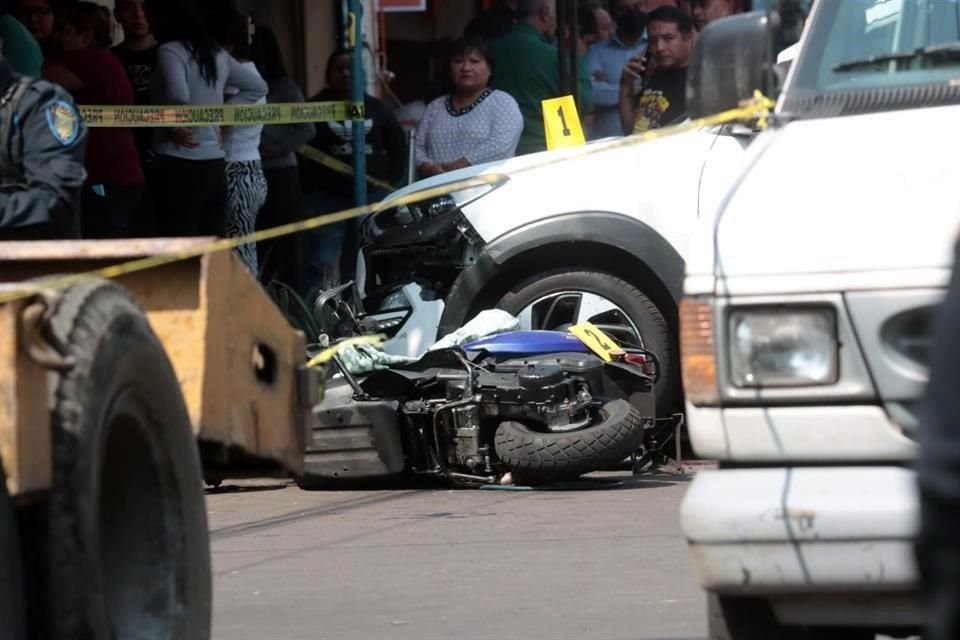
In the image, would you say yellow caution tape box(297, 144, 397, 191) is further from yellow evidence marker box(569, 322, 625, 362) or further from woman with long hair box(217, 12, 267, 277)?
yellow evidence marker box(569, 322, 625, 362)

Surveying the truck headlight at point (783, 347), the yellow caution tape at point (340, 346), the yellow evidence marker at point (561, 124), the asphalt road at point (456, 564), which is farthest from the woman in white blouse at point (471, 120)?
the truck headlight at point (783, 347)

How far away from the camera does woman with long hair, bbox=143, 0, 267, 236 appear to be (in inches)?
438

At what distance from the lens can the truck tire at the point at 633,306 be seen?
9758mm

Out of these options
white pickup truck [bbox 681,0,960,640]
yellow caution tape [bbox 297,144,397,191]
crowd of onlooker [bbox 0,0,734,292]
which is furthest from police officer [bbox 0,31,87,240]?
yellow caution tape [bbox 297,144,397,191]

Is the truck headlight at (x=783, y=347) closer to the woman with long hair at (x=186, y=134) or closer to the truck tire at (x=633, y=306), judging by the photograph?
the truck tire at (x=633, y=306)

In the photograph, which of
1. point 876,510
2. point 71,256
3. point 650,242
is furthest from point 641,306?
point 876,510

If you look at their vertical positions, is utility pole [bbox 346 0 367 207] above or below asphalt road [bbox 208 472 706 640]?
above

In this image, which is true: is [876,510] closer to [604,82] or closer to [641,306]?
[641,306]

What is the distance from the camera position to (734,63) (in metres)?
4.79

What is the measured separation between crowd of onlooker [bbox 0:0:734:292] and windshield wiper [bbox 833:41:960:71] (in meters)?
5.88

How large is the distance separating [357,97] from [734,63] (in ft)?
24.4

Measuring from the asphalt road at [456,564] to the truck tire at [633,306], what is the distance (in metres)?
0.53

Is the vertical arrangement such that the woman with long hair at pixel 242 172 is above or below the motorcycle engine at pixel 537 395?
above

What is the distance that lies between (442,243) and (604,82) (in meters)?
4.96
